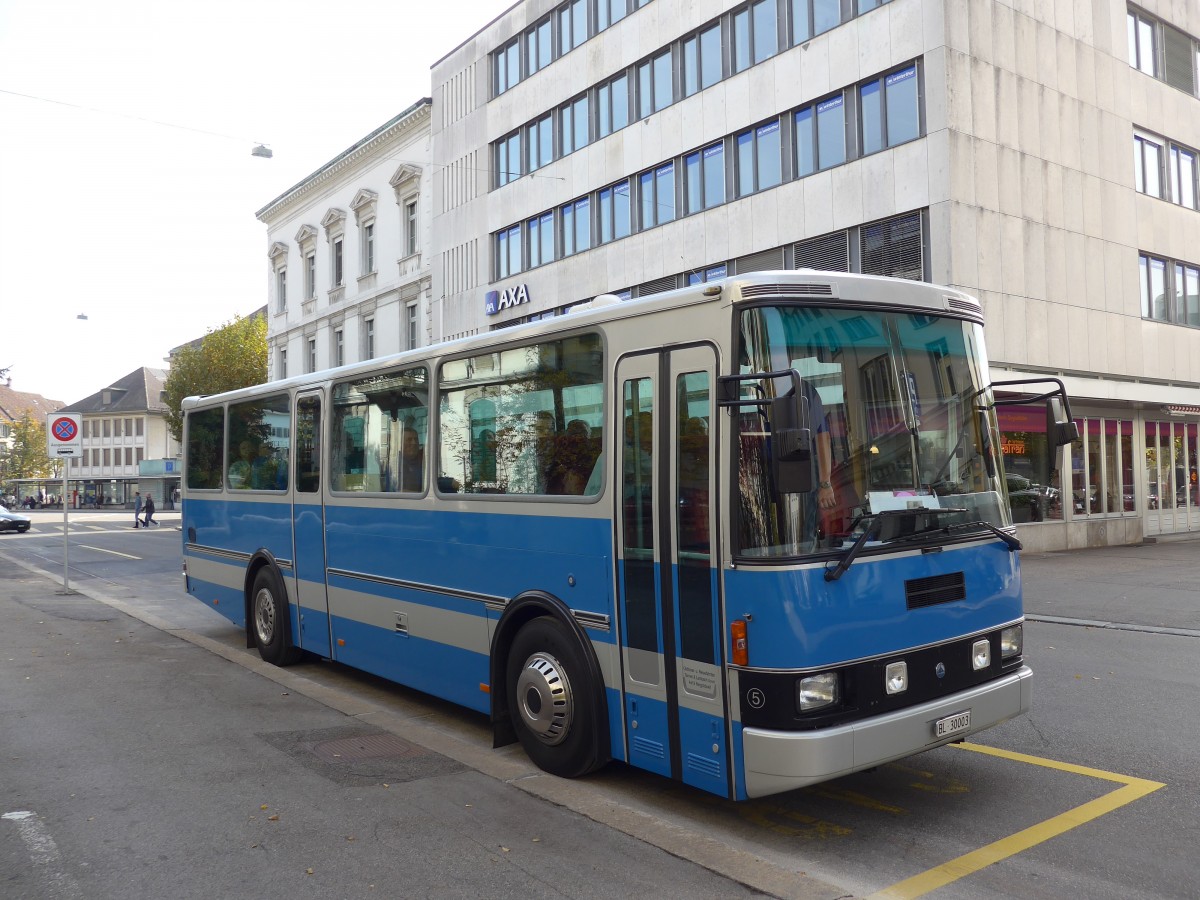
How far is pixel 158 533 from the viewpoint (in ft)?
131

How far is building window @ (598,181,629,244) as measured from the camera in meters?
29.2

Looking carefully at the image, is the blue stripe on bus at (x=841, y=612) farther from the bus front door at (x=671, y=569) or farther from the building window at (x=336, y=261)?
the building window at (x=336, y=261)

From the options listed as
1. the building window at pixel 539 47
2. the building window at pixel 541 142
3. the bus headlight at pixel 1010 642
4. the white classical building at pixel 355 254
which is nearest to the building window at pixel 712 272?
the building window at pixel 541 142

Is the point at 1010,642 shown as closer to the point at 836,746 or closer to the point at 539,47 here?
the point at 836,746

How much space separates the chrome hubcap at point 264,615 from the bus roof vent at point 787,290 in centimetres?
685

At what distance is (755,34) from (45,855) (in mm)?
24063

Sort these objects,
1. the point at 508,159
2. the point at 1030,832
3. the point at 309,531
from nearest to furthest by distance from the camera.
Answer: the point at 1030,832
the point at 309,531
the point at 508,159

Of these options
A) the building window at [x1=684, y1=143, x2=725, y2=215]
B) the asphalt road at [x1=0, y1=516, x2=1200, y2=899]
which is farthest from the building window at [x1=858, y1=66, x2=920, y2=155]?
the asphalt road at [x1=0, y1=516, x2=1200, y2=899]

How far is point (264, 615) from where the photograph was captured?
1054 centimetres

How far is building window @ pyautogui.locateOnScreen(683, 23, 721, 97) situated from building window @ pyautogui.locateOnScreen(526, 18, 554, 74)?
6.76 meters

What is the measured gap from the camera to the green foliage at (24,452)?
334ft

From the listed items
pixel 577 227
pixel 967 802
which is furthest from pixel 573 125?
pixel 967 802

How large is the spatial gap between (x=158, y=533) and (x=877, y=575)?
39277mm

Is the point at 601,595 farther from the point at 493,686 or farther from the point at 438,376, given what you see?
the point at 438,376
